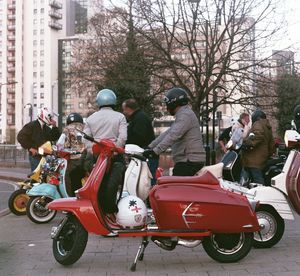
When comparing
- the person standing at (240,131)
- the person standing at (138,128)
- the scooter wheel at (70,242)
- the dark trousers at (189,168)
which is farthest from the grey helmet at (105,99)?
the person standing at (240,131)

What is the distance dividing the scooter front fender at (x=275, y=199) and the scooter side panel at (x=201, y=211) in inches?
34.4

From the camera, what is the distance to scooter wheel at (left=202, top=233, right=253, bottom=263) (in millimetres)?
5586

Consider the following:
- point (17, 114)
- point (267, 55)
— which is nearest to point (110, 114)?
point (267, 55)

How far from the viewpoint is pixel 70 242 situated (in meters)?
5.60

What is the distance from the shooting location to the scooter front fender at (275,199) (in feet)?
20.7

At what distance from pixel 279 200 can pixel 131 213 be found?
1.89 metres

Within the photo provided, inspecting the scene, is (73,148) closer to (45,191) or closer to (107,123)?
(45,191)

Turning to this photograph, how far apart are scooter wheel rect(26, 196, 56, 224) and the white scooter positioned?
3.58 meters

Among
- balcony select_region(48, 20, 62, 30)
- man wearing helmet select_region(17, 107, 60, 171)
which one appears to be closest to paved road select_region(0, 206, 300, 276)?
man wearing helmet select_region(17, 107, 60, 171)

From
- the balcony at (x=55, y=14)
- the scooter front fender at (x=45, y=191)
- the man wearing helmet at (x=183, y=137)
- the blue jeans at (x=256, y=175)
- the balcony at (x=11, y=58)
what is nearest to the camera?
the man wearing helmet at (x=183, y=137)

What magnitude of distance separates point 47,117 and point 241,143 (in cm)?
388

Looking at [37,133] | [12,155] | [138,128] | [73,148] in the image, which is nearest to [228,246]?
[138,128]

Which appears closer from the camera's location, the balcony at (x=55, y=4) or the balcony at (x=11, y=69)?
the balcony at (x=55, y=4)

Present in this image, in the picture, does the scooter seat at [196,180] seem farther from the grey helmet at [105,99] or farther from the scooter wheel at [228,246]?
the grey helmet at [105,99]
